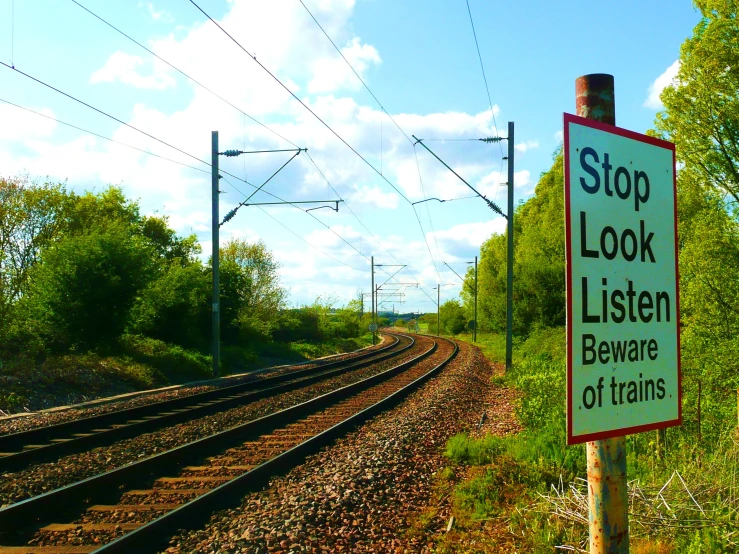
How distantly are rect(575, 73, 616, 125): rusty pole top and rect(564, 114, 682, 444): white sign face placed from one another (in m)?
0.11

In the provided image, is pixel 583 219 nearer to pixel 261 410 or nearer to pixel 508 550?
pixel 508 550

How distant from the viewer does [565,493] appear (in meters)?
5.92

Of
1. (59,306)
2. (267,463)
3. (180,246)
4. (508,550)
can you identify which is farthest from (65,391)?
(180,246)

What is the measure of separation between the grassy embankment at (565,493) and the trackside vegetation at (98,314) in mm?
11592

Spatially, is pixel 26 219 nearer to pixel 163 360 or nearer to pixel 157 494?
pixel 163 360

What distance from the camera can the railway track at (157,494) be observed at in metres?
5.79

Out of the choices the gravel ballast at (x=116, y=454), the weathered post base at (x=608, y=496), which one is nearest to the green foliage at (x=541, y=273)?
the gravel ballast at (x=116, y=454)

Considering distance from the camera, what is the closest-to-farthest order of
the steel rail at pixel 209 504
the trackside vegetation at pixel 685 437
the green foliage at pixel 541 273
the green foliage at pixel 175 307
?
the trackside vegetation at pixel 685 437 → the steel rail at pixel 209 504 → the green foliage at pixel 175 307 → the green foliage at pixel 541 273

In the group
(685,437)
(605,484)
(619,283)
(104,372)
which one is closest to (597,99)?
(619,283)

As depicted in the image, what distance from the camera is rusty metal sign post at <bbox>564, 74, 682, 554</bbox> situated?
215cm

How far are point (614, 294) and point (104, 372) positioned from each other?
19403 millimetres

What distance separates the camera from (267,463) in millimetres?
8266

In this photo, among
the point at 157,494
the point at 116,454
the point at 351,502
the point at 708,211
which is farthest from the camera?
the point at 708,211

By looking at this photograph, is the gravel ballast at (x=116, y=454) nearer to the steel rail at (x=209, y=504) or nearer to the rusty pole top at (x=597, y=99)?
the steel rail at (x=209, y=504)
